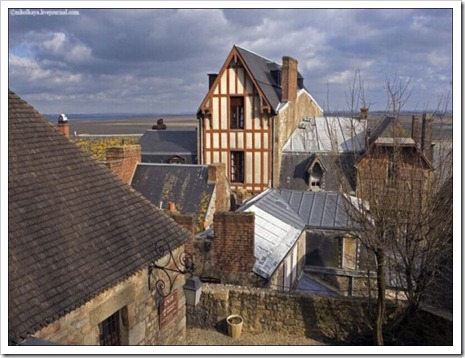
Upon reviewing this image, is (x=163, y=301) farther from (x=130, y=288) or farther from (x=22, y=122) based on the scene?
(x=22, y=122)

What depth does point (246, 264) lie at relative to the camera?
1045cm

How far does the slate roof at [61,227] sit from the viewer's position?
4.98 metres

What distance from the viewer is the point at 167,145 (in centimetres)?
2222

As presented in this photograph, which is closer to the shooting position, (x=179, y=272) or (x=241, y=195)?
(x=179, y=272)

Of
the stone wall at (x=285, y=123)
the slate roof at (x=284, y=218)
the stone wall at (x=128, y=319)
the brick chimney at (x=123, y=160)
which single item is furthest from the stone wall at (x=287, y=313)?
the stone wall at (x=285, y=123)

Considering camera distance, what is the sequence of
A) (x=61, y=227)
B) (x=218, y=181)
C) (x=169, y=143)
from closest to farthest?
(x=61, y=227), (x=218, y=181), (x=169, y=143)

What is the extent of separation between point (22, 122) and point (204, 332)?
20.2ft

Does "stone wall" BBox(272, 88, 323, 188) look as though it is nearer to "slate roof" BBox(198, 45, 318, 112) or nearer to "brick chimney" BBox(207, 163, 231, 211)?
"slate roof" BBox(198, 45, 318, 112)

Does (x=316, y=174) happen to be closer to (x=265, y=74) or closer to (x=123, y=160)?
(x=265, y=74)

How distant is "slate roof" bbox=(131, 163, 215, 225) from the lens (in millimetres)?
14930

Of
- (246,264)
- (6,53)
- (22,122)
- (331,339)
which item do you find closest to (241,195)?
(246,264)

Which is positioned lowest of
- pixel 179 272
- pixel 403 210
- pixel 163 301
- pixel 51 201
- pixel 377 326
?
A: pixel 377 326

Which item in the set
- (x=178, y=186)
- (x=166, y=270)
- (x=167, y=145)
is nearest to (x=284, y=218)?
(x=178, y=186)

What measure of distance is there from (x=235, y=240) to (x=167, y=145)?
12620mm
